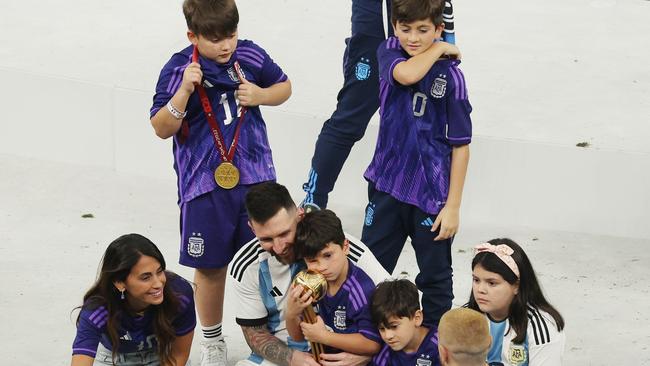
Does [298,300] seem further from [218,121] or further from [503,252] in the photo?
[218,121]

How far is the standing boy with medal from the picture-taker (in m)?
4.31

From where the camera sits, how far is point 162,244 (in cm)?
559

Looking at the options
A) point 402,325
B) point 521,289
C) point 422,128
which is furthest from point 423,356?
point 422,128

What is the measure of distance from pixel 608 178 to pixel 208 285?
1938mm

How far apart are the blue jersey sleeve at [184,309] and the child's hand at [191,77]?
0.61 meters

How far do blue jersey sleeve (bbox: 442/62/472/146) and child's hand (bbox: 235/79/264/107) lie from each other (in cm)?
63

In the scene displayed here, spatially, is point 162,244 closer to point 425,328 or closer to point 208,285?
point 208,285

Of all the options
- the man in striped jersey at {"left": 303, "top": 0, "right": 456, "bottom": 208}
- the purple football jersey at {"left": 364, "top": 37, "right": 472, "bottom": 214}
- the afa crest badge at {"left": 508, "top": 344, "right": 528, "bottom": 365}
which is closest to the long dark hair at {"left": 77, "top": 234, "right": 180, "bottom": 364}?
the purple football jersey at {"left": 364, "top": 37, "right": 472, "bottom": 214}

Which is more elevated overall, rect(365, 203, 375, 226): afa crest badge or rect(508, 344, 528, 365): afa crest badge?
rect(365, 203, 375, 226): afa crest badge

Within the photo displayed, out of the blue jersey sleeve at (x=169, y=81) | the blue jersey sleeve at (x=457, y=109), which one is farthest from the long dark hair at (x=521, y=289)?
the blue jersey sleeve at (x=169, y=81)

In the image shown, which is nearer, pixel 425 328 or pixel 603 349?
pixel 425 328

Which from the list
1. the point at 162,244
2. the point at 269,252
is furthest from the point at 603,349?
the point at 162,244

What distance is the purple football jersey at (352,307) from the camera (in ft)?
13.5

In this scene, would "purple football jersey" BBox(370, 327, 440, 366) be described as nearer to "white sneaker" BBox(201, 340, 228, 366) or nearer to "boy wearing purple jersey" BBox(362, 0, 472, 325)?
"boy wearing purple jersey" BBox(362, 0, 472, 325)
